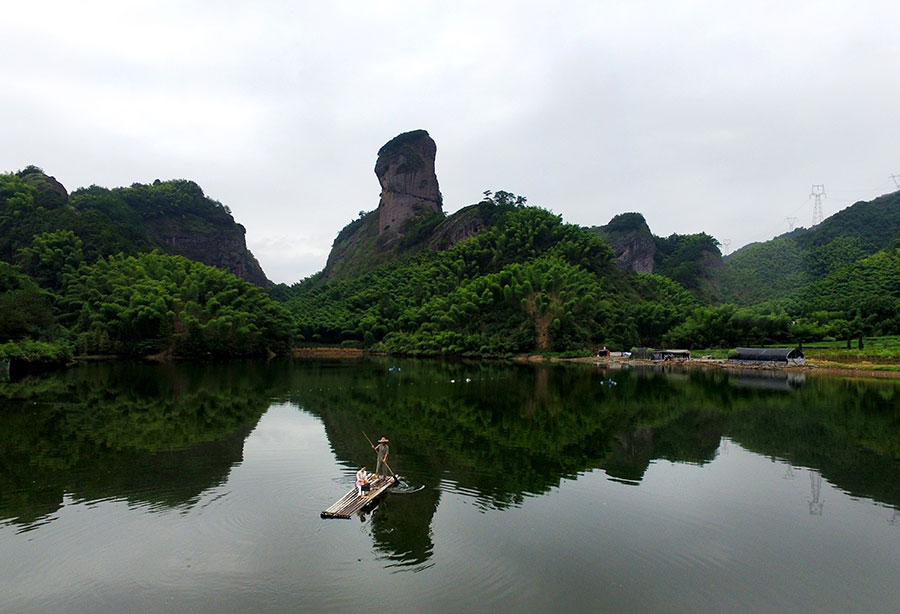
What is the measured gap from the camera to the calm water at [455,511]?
23.7 ft

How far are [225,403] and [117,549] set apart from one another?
16.4 meters

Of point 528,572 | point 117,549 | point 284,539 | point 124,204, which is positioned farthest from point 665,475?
point 124,204

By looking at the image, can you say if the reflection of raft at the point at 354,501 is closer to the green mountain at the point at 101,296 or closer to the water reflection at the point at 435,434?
the water reflection at the point at 435,434

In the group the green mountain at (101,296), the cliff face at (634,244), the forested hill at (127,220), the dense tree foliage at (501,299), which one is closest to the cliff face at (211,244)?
the forested hill at (127,220)

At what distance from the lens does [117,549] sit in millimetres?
8344

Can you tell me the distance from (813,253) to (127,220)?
111987 millimetres

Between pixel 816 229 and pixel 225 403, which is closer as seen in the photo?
pixel 225 403

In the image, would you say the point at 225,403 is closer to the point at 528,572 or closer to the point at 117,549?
the point at 117,549

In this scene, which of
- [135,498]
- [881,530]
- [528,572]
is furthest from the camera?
[135,498]

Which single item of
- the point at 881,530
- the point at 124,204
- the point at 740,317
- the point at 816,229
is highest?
the point at 124,204

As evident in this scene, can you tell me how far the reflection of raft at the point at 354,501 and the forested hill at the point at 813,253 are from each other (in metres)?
80.4

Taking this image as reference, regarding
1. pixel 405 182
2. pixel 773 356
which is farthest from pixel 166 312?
pixel 405 182

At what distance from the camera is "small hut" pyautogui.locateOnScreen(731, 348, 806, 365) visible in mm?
42969

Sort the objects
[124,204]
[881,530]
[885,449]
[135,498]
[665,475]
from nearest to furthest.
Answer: [881,530]
[135,498]
[665,475]
[885,449]
[124,204]
